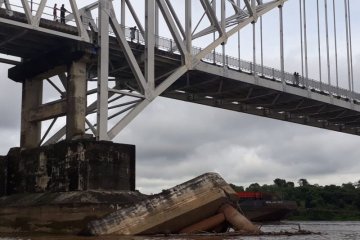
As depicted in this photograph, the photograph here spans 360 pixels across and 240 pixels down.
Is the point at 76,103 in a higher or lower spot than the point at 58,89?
lower

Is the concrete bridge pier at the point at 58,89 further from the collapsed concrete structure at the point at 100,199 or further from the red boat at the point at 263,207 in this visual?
the red boat at the point at 263,207

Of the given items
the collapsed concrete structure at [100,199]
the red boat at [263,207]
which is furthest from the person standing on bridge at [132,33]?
the red boat at [263,207]

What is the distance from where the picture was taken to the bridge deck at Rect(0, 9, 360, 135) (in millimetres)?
27280

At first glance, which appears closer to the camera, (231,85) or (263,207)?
(231,85)

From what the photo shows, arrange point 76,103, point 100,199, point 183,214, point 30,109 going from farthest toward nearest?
point 30,109 < point 76,103 < point 100,199 < point 183,214

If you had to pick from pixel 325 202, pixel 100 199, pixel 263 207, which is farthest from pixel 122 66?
pixel 325 202

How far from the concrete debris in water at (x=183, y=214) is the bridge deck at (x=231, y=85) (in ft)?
29.1

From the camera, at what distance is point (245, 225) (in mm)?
22750

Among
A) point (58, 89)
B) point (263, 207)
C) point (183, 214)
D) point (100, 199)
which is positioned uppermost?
point (58, 89)

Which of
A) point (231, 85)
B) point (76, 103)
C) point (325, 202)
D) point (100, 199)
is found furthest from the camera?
point (325, 202)

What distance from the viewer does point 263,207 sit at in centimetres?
7962

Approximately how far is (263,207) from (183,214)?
5938 centimetres

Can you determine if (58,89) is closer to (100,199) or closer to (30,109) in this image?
(30,109)

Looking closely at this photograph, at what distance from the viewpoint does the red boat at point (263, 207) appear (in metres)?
77.7
